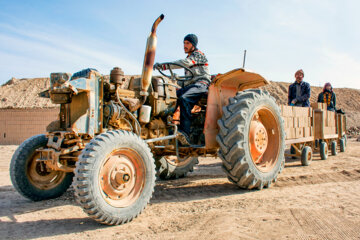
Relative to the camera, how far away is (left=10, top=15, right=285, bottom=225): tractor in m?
3.03

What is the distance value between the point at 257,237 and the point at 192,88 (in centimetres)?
262

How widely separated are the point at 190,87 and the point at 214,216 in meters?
2.18

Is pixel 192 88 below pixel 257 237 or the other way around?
the other way around

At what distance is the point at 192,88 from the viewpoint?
15.3 ft

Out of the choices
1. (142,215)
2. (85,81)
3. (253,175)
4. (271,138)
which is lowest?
(142,215)

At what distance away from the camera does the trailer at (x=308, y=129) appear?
22.7 feet

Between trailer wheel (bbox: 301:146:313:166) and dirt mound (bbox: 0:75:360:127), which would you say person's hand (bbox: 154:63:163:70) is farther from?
dirt mound (bbox: 0:75:360:127)

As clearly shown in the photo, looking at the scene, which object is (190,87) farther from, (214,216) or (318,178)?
(318,178)

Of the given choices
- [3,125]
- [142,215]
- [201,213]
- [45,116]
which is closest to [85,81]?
[142,215]

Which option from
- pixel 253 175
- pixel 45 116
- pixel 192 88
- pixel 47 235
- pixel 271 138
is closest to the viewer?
pixel 47 235

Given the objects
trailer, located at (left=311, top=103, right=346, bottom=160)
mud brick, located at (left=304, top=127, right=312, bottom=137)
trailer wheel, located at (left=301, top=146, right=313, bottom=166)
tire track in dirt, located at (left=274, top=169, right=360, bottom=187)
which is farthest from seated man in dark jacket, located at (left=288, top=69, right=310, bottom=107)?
tire track in dirt, located at (left=274, top=169, right=360, bottom=187)

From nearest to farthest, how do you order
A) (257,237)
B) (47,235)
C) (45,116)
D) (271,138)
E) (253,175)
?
(257,237) → (47,235) → (253,175) → (271,138) → (45,116)

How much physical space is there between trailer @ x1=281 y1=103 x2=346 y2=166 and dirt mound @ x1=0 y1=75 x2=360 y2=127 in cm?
1920

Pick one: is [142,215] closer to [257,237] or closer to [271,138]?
[257,237]
